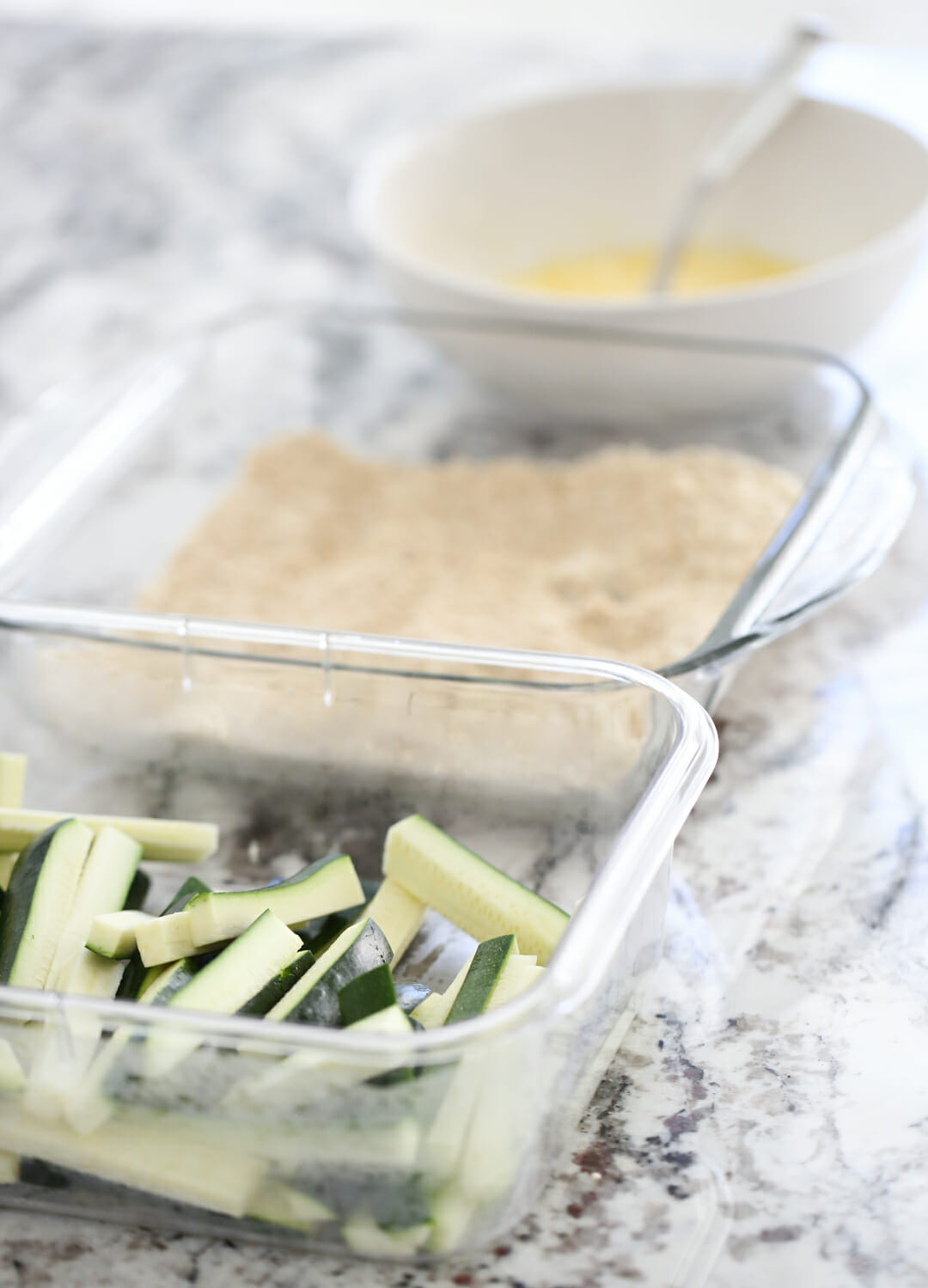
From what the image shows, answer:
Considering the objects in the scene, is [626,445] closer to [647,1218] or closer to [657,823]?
[657,823]

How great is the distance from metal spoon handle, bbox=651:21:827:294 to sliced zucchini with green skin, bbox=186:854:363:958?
866 millimetres

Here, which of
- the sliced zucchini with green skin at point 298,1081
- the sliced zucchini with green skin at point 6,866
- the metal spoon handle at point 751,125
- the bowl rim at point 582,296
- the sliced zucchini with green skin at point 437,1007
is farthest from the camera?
the metal spoon handle at point 751,125

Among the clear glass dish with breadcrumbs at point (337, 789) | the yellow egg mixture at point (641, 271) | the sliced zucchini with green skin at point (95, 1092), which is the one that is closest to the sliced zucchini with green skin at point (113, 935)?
the clear glass dish with breadcrumbs at point (337, 789)

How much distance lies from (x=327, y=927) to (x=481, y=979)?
0.13 m

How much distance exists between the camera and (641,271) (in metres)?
1.51

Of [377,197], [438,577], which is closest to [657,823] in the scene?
[438,577]

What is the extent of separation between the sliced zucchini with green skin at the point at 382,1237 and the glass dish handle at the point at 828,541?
0.36 m

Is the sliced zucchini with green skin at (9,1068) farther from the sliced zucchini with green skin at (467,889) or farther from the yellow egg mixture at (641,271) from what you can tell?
the yellow egg mixture at (641,271)

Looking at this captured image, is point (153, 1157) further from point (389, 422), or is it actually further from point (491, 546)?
point (389, 422)

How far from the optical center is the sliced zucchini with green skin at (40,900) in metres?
0.71

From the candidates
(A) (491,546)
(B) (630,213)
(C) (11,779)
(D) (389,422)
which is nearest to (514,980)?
(C) (11,779)

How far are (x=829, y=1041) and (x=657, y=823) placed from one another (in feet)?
0.58

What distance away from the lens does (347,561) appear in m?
1.16

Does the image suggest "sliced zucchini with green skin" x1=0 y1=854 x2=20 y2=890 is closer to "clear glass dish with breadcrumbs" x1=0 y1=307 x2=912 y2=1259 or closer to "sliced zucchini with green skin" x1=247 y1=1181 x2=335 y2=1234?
"clear glass dish with breadcrumbs" x1=0 y1=307 x2=912 y2=1259
